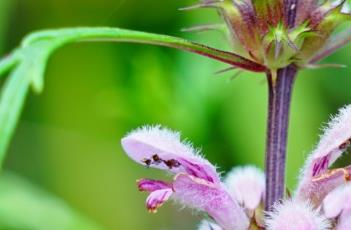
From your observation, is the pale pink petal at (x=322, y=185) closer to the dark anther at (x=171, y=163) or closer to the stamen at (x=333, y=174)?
the stamen at (x=333, y=174)

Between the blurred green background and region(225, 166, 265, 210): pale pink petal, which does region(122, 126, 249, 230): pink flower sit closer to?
region(225, 166, 265, 210): pale pink petal

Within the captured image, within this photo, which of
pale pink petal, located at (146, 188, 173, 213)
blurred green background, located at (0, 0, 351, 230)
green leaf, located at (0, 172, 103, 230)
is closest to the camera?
pale pink petal, located at (146, 188, 173, 213)

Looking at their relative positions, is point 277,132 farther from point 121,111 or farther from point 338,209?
point 121,111

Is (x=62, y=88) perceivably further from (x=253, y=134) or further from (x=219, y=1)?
(x=219, y=1)

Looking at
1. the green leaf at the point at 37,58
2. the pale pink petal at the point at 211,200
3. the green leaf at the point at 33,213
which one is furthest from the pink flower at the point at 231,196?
the green leaf at the point at 33,213

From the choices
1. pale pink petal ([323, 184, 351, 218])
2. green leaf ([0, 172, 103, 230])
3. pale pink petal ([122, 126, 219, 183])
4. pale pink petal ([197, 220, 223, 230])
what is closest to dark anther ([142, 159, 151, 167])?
pale pink petal ([122, 126, 219, 183])

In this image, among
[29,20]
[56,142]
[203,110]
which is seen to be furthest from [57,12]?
[203,110]

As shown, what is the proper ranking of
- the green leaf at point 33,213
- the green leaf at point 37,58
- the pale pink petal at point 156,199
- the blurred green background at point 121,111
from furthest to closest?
the blurred green background at point 121,111
the green leaf at point 33,213
the pale pink petal at point 156,199
the green leaf at point 37,58

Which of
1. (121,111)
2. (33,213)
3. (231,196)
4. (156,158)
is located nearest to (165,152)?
(156,158)
